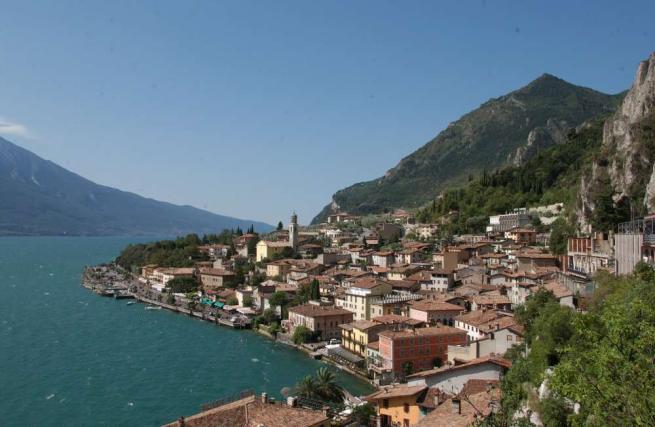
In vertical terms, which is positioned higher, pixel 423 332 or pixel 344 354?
pixel 423 332

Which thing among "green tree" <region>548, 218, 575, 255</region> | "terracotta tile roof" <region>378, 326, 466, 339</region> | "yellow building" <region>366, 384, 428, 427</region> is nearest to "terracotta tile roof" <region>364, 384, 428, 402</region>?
"yellow building" <region>366, 384, 428, 427</region>

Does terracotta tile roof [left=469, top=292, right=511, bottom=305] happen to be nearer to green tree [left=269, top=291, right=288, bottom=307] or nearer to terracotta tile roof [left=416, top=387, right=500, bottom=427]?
green tree [left=269, top=291, right=288, bottom=307]

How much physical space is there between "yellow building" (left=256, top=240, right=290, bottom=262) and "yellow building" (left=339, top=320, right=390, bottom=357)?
34.8m

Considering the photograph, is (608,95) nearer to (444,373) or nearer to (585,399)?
(444,373)

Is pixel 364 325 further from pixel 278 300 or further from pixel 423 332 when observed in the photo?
pixel 278 300

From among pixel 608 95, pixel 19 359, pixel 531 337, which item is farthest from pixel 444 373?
pixel 608 95

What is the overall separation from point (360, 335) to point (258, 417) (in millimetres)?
19746

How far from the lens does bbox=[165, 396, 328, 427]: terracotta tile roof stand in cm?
1524

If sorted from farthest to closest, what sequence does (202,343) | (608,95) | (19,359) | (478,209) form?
1. (608,95)
2. (478,209)
3. (202,343)
4. (19,359)

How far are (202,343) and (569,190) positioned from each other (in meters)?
39.8

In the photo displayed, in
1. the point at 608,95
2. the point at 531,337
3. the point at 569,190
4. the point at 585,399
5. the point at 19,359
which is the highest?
the point at 608,95

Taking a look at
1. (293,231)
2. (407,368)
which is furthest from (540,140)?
(407,368)

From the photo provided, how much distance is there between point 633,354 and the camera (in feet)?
25.4

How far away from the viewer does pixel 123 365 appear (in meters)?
33.2
